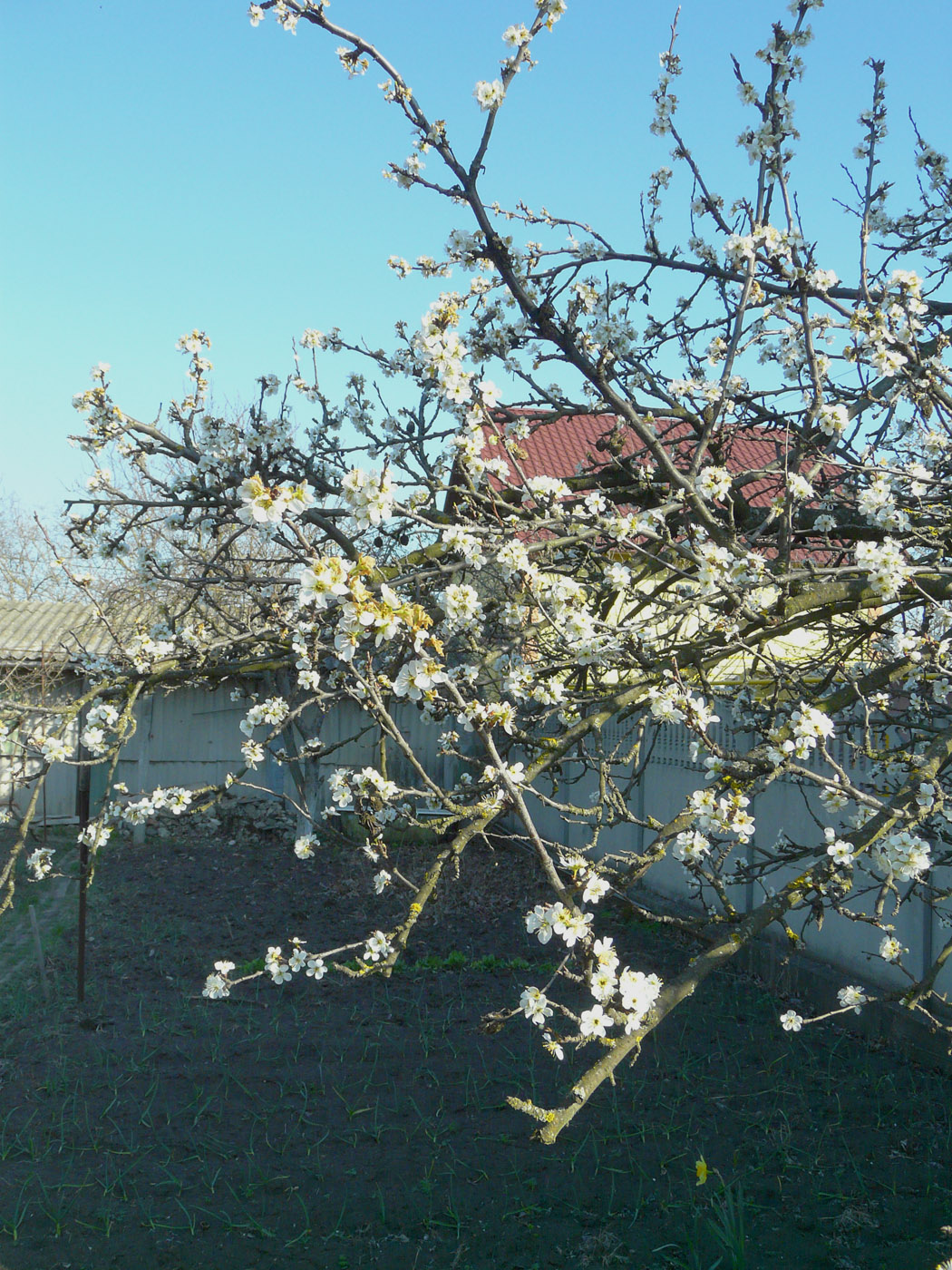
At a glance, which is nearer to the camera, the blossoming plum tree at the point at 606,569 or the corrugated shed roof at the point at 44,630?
the blossoming plum tree at the point at 606,569

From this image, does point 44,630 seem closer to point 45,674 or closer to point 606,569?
point 45,674

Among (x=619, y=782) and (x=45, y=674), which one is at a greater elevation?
(x=45, y=674)

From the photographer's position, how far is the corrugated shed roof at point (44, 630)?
→ 11680 millimetres

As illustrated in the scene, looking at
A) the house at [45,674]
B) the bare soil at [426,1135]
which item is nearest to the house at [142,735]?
the house at [45,674]

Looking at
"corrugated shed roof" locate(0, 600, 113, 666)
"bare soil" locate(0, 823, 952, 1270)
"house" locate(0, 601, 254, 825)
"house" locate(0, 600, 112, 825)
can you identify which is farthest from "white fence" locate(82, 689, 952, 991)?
"corrugated shed roof" locate(0, 600, 113, 666)

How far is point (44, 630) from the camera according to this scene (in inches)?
512

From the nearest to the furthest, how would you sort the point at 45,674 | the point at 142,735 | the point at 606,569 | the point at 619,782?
the point at 606,569, the point at 619,782, the point at 45,674, the point at 142,735

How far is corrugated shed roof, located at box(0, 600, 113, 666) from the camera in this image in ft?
38.3

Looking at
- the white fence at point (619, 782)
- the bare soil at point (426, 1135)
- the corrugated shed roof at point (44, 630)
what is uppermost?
the corrugated shed roof at point (44, 630)

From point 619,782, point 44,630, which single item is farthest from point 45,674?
point 619,782

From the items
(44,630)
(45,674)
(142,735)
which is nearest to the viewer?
(45,674)

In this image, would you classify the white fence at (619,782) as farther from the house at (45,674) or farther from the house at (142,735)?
the house at (45,674)

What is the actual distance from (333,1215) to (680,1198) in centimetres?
118

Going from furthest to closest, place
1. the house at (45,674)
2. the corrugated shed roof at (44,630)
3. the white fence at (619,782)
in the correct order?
the corrugated shed roof at (44,630) → the house at (45,674) → the white fence at (619,782)
